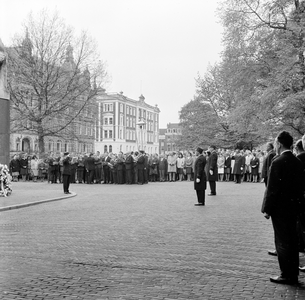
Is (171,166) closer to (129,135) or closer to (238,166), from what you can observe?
(238,166)

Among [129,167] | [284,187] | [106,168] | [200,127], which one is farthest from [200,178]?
[200,127]

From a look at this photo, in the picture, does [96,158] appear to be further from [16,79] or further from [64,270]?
[64,270]

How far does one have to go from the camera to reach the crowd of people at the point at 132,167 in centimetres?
2867

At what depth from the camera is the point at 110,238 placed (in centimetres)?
900

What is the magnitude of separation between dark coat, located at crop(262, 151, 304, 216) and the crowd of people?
21043 mm

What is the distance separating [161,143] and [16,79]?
363ft

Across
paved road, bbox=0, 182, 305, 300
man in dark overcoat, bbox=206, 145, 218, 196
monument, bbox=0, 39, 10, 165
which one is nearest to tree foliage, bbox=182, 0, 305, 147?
man in dark overcoat, bbox=206, 145, 218, 196

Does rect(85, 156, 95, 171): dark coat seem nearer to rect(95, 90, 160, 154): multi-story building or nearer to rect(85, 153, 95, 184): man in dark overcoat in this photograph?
rect(85, 153, 95, 184): man in dark overcoat

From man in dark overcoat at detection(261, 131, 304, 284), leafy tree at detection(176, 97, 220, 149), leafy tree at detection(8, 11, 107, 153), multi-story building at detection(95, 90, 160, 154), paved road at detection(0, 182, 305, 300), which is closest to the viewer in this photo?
paved road at detection(0, 182, 305, 300)

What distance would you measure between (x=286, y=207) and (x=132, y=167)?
22.7 m

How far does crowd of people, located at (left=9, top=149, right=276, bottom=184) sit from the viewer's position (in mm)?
28672

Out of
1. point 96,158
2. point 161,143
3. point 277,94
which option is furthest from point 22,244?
point 161,143

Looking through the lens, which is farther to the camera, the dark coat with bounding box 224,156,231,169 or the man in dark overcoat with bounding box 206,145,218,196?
the dark coat with bounding box 224,156,231,169

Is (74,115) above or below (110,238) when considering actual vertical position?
above
